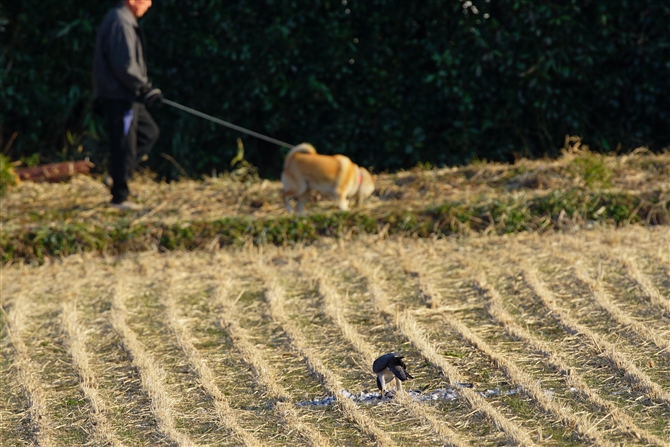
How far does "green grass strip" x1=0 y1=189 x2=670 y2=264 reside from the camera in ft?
20.3

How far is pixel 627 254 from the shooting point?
547 centimetres

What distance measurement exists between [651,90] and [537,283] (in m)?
3.83

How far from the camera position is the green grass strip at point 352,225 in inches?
244

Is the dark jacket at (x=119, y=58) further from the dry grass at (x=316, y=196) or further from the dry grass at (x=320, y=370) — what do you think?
the dry grass at (x=320, y=370)

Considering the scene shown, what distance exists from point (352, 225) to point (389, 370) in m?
2.67

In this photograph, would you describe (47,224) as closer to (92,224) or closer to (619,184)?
(92,224)

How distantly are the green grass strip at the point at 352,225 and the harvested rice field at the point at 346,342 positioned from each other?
12 centimetres

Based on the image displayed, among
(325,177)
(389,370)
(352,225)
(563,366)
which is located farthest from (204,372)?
(325,177)

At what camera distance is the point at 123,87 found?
268 inches

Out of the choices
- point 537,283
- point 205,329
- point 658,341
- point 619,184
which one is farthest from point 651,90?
point 205,329

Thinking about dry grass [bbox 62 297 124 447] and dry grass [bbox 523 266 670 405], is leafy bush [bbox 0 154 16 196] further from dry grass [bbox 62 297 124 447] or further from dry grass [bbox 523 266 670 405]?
dry grass [bbox 523 266 670 405]

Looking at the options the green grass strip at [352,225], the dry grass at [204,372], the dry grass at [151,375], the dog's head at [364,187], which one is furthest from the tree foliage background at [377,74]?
the dry grass at [151,375]

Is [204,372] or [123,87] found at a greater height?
[123,87]

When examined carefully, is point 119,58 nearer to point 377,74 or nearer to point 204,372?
point 377,74
